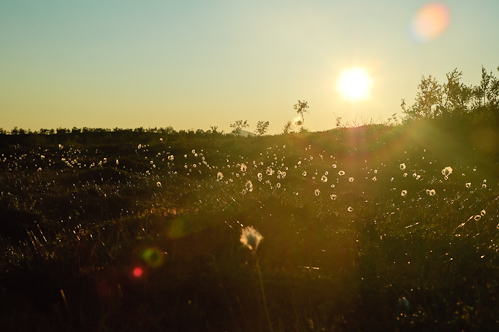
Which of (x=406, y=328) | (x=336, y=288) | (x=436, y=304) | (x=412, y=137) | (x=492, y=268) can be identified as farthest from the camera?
(x=412, y=137)

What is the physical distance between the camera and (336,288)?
4.71m

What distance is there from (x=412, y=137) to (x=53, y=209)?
20.0 meters

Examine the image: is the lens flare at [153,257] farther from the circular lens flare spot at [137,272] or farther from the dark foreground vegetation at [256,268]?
the circular lens flare spot at [137,272]

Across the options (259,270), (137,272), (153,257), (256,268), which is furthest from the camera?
(153,257)

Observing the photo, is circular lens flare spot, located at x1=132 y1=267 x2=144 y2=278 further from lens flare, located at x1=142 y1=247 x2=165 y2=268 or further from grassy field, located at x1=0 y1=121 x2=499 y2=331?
lens flare, located at x1=142 y1=247 x2=165 y2=268

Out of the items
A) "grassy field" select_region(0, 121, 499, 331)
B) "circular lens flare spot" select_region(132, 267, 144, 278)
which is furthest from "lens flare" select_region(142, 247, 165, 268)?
"circular lens flare spot" select_region(132, 267, 144, 278)

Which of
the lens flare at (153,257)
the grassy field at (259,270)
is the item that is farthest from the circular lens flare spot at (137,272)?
the lens flare at (153,257)

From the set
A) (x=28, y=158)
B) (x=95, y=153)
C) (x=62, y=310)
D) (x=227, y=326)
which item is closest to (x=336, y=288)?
(x=227, y=326)

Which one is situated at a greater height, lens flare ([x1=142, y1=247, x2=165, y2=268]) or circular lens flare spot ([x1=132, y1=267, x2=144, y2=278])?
lens flare ([x1=142, y1=247, x2=165, y2=268])

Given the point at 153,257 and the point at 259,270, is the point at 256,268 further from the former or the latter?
the point at 259,270

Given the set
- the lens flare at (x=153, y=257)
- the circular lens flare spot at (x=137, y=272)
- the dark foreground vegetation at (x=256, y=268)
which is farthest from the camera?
the lens flare at (x=153, y=257)

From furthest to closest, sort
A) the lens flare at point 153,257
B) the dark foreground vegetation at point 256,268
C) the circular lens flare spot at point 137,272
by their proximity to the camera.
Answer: the lens flare at point 153,257 < the circular lens flare spot at point 137,272 < the dark foreground vegetation at point 256,268

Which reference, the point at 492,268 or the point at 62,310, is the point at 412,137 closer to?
the point at 492,268

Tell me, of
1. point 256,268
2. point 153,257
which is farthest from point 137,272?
point 256,268
